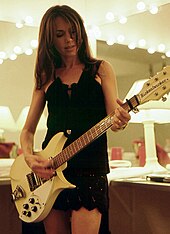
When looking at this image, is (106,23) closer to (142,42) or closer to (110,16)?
(110,16)

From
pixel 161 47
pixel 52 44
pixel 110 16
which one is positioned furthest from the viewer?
pixel 110 16

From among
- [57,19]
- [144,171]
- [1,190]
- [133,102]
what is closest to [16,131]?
[1,190]

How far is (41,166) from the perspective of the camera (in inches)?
57.4

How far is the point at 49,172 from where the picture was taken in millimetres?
1449

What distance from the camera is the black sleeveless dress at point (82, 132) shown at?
138 centimetres

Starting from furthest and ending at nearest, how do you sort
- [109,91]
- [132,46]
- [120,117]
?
[132,46] → [109,91] → [120,117]

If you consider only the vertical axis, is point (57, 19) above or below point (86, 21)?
below

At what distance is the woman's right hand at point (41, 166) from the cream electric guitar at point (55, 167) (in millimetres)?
17

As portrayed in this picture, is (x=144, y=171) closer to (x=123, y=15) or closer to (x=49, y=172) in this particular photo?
(x=49, y=172)

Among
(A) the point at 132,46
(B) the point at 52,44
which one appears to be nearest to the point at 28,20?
(A) the point at 132,46

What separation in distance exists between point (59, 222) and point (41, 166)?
19 cm

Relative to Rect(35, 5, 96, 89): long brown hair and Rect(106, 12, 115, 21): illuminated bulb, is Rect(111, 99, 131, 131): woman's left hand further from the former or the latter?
Rect(106, 12, 115, 21): illuminated bulb

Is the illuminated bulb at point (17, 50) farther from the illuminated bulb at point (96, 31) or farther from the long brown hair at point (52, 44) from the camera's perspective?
the long brown hair at point (52, 44)

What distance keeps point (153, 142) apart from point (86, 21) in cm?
85
